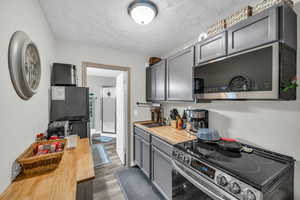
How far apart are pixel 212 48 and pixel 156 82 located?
121 cm

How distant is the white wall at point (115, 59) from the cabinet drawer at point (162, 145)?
93 cm

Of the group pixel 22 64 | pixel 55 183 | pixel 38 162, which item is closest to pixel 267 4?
pixel 22 64

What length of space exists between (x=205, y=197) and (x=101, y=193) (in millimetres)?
1584

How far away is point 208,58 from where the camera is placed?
1.33 meters

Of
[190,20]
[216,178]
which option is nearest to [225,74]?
[190,20]

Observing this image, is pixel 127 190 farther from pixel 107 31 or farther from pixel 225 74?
pixel 107 31

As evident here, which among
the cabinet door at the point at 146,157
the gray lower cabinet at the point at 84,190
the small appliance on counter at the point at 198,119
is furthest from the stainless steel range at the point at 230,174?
the gray lower cabinet at the point at 84,190

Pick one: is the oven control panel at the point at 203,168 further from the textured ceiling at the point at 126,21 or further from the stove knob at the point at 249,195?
the textured ceiling at the point at 126,21

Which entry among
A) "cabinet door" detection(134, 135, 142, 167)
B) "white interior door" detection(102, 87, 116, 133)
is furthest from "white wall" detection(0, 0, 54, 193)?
"white interior door" detection(102, 87, 116, 133)

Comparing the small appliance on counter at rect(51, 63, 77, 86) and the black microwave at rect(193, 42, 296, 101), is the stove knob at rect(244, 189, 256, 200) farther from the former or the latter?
the small appliance on counter at rect(51, 63, 77, 86)

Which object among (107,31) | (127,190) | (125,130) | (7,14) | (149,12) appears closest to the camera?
(7,14)

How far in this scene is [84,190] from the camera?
838 millimetres

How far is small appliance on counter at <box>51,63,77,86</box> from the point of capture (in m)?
1.66

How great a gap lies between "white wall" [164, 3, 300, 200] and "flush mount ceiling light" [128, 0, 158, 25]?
1.27 m
